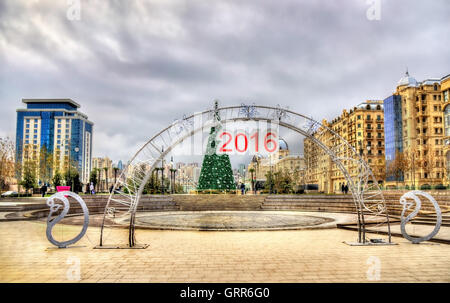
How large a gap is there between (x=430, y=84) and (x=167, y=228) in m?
71.8

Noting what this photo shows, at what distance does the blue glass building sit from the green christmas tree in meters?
44.0

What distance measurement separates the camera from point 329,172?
87.6m

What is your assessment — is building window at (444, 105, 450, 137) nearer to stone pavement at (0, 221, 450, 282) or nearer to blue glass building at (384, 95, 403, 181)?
blue glass building at (384, 95, 403, 181)

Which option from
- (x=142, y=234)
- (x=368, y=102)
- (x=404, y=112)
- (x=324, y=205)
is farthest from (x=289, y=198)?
(x=368, y=102)

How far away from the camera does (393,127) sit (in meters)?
68.7

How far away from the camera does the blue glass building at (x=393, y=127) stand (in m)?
68.0

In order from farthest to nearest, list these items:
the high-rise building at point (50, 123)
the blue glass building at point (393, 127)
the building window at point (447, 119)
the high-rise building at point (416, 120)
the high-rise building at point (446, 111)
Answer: the high-rise building at point (50, 123) → the blue glass building at point (393, 127) → the high-rise building at point (416, 120) → the building window at point (447, 119) → the high-rise building at point (446, 111)

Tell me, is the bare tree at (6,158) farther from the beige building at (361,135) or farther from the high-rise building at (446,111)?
the high-rise building at (446,111)

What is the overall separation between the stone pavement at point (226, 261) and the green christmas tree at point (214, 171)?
27.2 m

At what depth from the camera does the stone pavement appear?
750 centimetres

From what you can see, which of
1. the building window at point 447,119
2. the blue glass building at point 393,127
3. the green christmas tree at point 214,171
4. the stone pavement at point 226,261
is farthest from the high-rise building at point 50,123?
the stone pavement at point 226,261

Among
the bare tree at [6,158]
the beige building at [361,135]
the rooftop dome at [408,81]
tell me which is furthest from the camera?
the beige building at [361,135]

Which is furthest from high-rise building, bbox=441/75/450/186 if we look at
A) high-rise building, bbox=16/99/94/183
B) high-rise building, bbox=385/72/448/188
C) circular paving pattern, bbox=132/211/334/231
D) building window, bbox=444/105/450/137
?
high-rise building, bbox=16/99/94/183

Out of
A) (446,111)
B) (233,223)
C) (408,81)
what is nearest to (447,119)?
(446,111)
